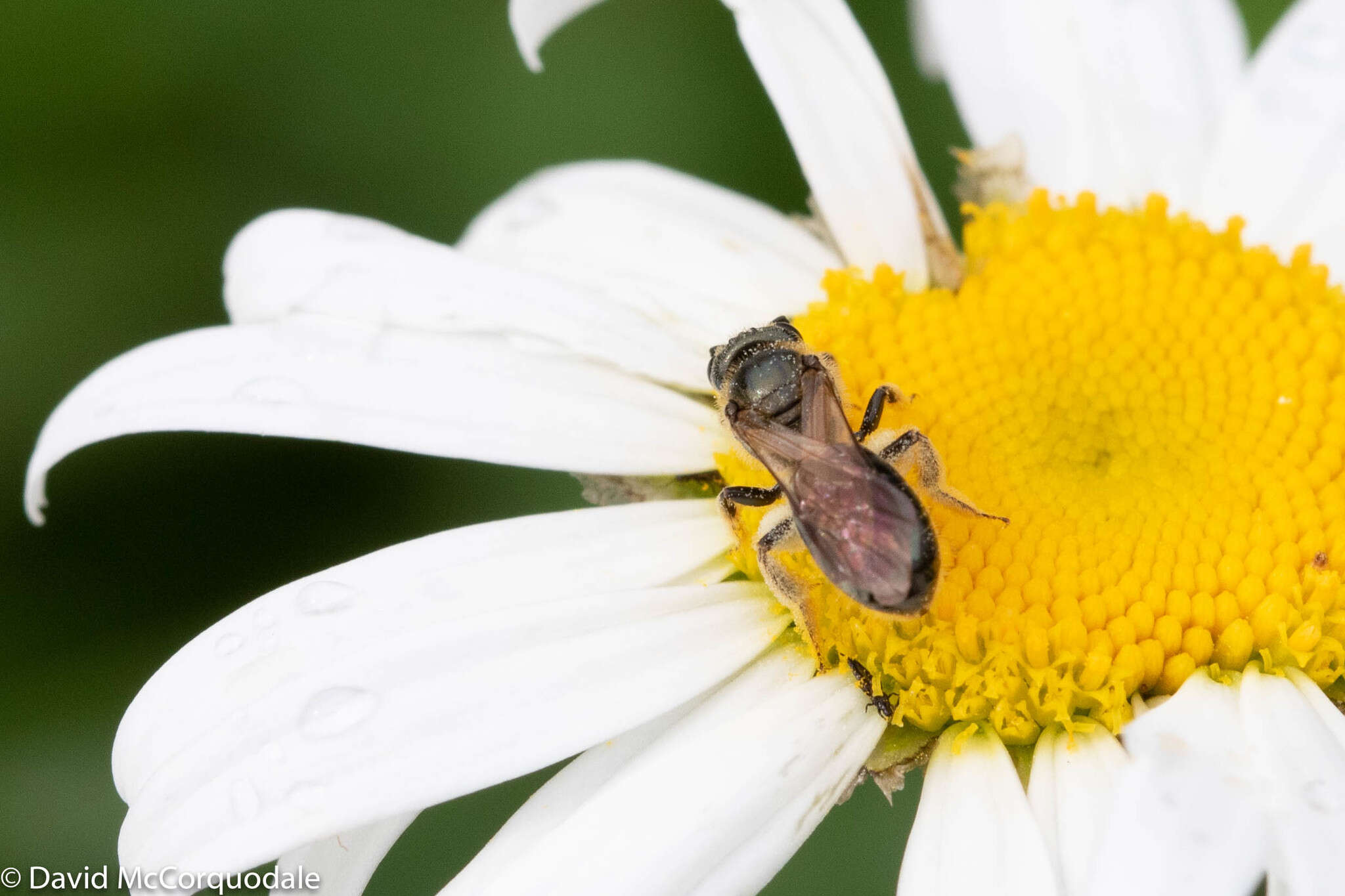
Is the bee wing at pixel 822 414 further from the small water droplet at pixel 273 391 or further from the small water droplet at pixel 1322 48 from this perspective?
the small water droplet at pixel 1322 48

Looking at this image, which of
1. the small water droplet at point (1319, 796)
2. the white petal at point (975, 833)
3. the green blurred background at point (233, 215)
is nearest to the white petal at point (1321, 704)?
the small water droplet at point (1319, 796)

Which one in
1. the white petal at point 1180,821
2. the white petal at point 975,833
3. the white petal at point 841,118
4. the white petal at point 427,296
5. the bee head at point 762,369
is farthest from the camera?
the white petal at point 841,118

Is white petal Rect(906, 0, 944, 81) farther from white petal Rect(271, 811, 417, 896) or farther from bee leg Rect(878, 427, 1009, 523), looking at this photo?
white petal Rect(271, 811, 417, 896)

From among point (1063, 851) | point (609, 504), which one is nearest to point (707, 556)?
point (609, 504)

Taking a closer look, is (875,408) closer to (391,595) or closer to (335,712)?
(391,595)

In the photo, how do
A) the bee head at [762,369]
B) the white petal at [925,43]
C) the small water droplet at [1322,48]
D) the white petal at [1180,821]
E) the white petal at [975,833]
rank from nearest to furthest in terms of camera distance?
the white petal at [1180,821], the white petal at [975,833], the bee head at [762,369], the small water droplet at [1322,48], the white petal at [925,43]

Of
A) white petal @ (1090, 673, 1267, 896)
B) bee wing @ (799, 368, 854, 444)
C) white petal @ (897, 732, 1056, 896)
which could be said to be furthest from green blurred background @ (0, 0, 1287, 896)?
white petal @ (1090, 673, 1267, 896)
